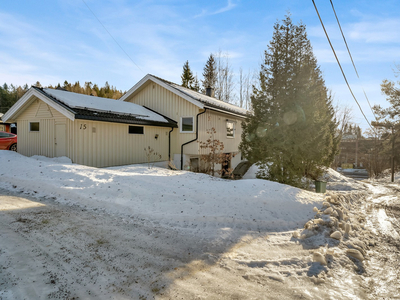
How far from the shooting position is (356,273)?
3473 mm

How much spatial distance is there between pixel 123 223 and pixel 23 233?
167 cm

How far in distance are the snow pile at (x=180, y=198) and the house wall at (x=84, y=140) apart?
2.53 meters

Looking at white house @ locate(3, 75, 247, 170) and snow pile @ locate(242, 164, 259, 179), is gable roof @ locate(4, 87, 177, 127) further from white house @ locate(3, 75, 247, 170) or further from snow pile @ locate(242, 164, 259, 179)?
snow pile @ locate(242, 164, 259, 179)

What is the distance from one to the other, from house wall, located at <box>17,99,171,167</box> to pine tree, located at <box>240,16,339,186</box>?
244 inches

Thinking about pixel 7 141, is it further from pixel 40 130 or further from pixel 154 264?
pixel 154 264

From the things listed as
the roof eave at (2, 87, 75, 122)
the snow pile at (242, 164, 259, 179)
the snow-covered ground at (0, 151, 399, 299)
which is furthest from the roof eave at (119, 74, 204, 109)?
the snow-covered ground at (0, 151, 399, 299)

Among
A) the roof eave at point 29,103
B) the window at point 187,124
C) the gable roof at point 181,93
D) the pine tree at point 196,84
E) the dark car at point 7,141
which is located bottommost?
the dark car at point 7,141

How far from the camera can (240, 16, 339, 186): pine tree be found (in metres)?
8.86

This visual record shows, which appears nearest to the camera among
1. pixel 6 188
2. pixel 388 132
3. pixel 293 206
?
pixel 293 206

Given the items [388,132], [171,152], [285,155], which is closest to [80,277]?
[285,155]

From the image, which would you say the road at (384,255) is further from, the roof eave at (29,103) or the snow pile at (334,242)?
the roof eave at (29,103)

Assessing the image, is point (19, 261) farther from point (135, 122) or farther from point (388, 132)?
point (388, 132)

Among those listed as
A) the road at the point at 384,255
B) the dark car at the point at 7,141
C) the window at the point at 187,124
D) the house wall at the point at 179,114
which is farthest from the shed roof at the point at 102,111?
the road at the point at 384,255

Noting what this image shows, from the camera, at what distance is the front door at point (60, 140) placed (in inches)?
424
